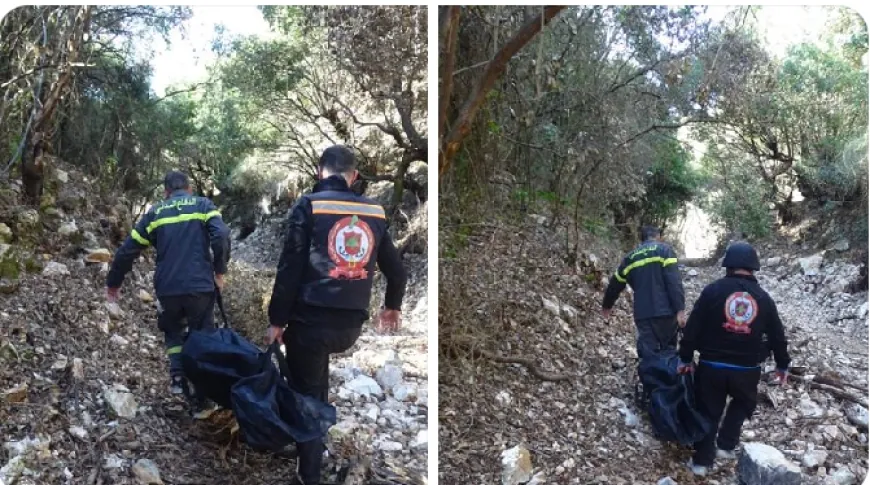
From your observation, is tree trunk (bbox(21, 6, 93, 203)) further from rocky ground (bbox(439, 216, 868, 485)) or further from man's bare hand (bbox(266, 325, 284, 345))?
rocky ground (bbox(439, 216, 868, 485))

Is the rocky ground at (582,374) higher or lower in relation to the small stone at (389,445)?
higher

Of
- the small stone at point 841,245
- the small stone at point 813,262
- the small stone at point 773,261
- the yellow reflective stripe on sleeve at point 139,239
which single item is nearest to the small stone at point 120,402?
the yellow reflective stripe on sleeve at point 139,239

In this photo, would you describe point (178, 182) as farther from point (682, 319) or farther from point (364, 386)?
point (682, 319)

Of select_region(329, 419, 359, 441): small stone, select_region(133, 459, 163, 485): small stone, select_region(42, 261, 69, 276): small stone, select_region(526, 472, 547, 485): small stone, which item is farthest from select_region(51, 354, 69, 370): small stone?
select_region(526, 472, 547, 485): small stone

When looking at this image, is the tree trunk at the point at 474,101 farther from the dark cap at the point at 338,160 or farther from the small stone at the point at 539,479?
the small stone at the point at 539,479

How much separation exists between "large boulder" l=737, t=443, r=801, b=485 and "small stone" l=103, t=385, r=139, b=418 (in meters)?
1.89

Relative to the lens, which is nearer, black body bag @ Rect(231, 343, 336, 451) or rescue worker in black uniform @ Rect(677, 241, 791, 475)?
black body bag @ Rect(231, 343, 336, 451)

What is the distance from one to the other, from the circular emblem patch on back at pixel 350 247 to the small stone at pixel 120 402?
2.52ft

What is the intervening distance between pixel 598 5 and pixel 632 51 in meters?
0.18

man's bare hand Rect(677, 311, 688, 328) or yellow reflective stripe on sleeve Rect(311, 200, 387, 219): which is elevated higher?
yellow reflective stripe on sleeve Rect(311, 200, 387, 219)

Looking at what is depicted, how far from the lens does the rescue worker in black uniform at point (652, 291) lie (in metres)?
2.11

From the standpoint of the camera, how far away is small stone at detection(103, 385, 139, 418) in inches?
82.7

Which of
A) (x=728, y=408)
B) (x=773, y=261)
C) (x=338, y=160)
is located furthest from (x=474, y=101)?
(x=728, y=408)

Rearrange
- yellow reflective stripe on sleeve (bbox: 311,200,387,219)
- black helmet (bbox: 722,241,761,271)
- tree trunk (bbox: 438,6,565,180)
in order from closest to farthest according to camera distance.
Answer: yellow reflective stripe on sleeve (bbox: 311,200,387,219) → black helmet (bbox: 722,241,761,271) → tree trunk (bbox: 438,6,565,180)
